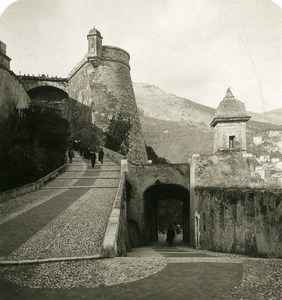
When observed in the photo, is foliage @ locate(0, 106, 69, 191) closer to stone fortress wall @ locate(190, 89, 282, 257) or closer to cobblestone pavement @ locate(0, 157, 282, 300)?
cobblestone pavement @ locate(0, 157, 282, 300)

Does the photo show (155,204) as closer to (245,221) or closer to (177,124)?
(245,221)

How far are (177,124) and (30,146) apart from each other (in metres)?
65.4

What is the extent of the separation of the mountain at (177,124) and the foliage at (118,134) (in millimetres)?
24711

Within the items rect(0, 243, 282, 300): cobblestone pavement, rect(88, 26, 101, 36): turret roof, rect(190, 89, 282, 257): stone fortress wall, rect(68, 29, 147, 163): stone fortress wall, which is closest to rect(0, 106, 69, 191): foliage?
rect(190, 89, 282, 257): stone fortress wall

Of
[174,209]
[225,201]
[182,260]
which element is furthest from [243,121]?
[174,209]

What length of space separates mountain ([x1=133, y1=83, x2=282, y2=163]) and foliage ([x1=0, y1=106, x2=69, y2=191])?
124 ft

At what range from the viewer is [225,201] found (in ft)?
39.5

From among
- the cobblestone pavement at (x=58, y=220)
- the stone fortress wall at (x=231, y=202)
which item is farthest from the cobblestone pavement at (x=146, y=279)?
the stone fortress wall at (x=231, y=202)

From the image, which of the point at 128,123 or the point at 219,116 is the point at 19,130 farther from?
the point at 128,123

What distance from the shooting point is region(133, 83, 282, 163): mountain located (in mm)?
61688

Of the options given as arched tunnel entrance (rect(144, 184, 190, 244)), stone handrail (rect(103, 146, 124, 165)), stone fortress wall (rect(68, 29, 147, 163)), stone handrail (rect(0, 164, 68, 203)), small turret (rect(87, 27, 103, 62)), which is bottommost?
arched tunnel entrance (rect(144, 184, 190, 244))

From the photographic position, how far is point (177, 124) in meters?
82.1

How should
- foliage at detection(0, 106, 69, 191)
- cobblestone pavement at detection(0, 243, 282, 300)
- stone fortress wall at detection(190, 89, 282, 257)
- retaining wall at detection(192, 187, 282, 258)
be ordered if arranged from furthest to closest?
1. foliage at detection(0, 106, 69, 191)
2. stone fortress wall at detection(190, 89, 282, 257)
3. retaining wall at detection(192, 187, 282, 258)
4. cobblestone pavement at detection(0, 243, 282, 300)

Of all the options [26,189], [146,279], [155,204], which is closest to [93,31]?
[155,204]
